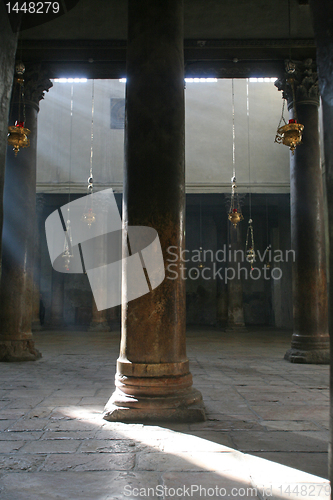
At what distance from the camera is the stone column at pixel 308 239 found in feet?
22.7

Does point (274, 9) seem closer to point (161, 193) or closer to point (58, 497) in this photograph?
point (161, 193)

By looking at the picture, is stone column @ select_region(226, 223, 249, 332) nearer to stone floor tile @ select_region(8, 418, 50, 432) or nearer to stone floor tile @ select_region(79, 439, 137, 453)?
stone floor tile @ select_region(8, 418, 50, 432)

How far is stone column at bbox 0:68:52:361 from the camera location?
22.1 ft

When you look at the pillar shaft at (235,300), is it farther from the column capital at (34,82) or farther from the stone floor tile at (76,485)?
the stone floor tile at (76,485)

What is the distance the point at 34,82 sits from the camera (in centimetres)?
757

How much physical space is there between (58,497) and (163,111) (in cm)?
291

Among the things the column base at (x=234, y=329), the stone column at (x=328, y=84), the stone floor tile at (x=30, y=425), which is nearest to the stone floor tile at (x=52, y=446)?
the stone floor tile at (x=30, y=425)

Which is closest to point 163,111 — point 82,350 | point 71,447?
point 71,447

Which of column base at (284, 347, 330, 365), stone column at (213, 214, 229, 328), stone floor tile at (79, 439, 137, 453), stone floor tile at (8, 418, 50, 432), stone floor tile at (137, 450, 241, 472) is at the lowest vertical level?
column base at (284, 347, 330, 365)

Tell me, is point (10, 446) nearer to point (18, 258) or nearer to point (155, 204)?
point (155, 204)

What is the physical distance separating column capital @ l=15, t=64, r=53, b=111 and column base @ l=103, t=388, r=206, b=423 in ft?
20.2

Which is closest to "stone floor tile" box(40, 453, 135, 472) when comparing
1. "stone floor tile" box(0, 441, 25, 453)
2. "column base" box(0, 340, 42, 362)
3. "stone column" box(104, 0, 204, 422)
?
"stone floor tile" box(0, 441, 25, 453)

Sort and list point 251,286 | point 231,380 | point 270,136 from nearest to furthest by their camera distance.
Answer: point 231,380 < point 270,136 < point 251,286

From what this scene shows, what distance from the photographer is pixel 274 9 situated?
6242 mm
